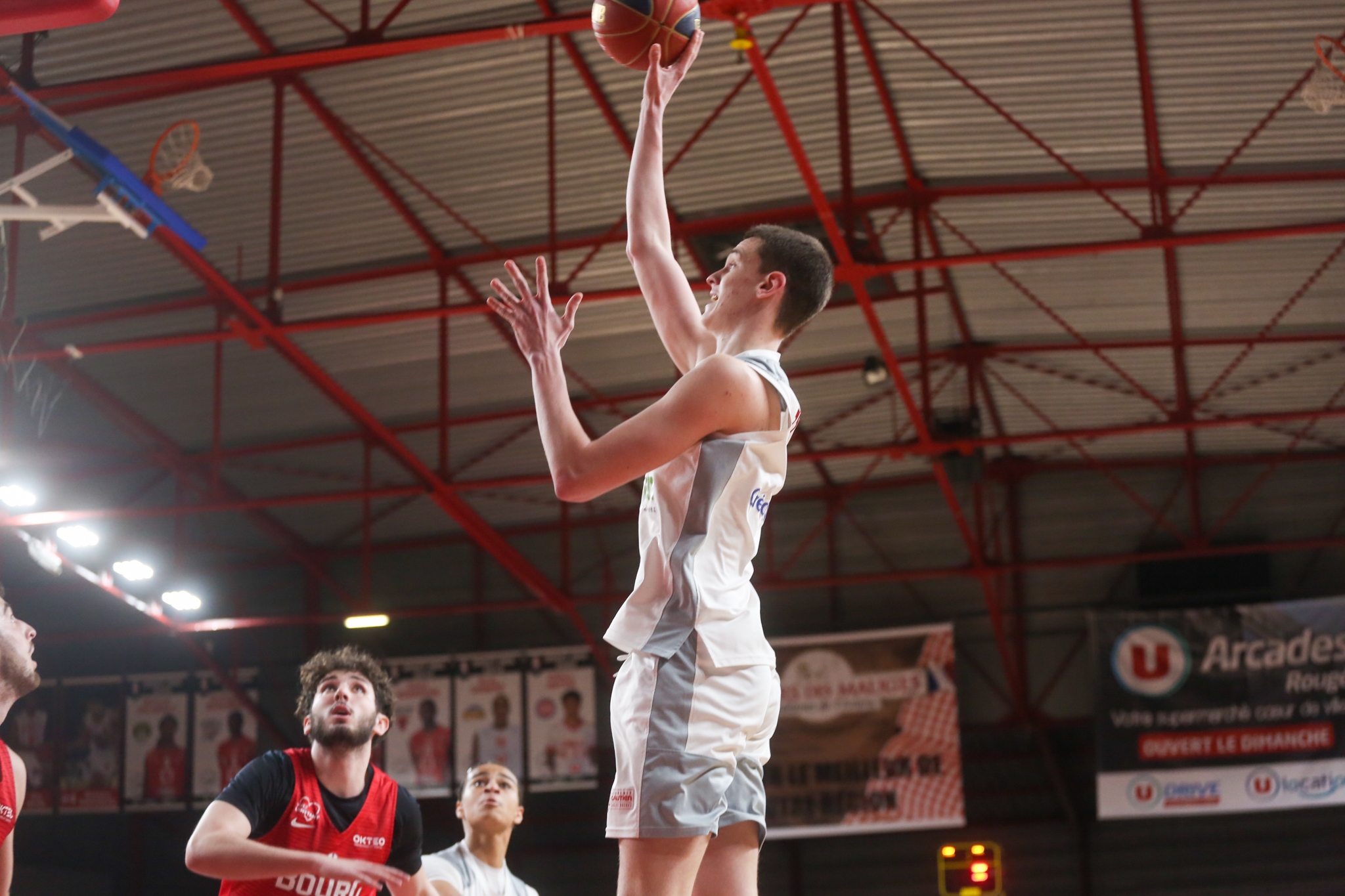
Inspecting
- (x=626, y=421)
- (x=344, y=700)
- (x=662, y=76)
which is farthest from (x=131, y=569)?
(x=626, y=421)

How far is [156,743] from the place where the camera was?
Answer: 20297 millimetres

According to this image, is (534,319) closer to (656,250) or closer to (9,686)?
(656,250)

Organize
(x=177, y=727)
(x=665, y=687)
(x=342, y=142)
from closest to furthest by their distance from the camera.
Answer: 1. (x=665, y=687)
2. (x=342, y=142)
3. (x=177, y=727)

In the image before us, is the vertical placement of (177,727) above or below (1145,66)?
below

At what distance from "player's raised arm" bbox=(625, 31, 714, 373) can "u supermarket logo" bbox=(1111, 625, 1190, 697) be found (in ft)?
49.0

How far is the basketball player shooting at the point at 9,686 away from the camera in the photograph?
5.09m

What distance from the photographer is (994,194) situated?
14.5m

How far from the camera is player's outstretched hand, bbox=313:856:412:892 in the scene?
179 inches

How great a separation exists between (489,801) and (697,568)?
15.6 feet

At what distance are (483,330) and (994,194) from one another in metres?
5.79

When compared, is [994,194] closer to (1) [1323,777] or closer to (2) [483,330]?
(2) [483,330]

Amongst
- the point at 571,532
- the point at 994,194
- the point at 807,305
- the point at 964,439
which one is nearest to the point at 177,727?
the point at 571,532

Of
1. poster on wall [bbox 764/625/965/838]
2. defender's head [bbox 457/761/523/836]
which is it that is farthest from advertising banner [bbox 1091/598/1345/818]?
defender's head [bbox 457/761/523/836]

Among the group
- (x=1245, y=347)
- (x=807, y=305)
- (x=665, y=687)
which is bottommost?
(x=665, y=687)
